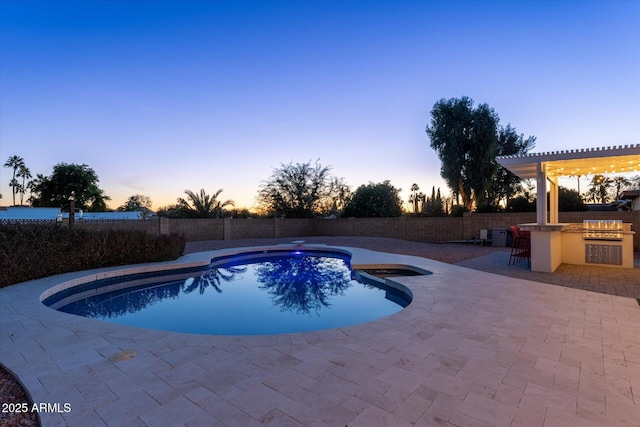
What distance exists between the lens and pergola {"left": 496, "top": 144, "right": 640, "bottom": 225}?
24.3 feet

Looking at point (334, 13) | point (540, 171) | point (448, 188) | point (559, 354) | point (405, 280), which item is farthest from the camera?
point (448, 188)

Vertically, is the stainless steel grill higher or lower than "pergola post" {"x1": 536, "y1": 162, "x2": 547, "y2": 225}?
lower

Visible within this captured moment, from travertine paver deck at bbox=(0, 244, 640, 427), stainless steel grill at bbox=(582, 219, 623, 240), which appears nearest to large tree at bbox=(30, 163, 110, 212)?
travertine paver deck at bbox=(0, 244, 640, 427)

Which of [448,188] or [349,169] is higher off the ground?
[349,169]

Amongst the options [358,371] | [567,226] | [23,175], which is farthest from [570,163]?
[23,175]

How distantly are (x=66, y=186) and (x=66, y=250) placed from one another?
30.1m

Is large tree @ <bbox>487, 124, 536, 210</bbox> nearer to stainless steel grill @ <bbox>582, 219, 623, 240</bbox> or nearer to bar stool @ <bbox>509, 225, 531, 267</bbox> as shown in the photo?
stainless steel grill @ <bbox>582, 219, 623, 240</bbox>

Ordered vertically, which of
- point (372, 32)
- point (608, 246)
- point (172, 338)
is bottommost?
point (172, 338)

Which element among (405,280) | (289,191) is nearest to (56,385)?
(405,280)

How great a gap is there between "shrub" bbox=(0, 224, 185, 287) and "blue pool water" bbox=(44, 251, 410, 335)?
3.67 ft

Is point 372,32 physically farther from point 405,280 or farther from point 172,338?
point 172,338

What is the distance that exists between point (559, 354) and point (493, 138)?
19412mm

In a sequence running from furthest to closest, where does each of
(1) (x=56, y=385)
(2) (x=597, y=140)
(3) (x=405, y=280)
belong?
1. (2) (x=597, y=140)
2. (3) (x=405, y=280)
3. (1) (x=56, y=385)

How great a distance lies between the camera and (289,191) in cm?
2214
